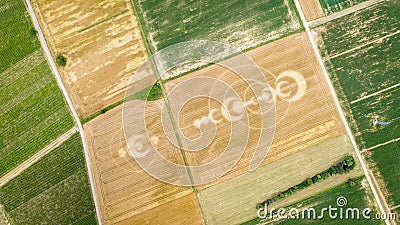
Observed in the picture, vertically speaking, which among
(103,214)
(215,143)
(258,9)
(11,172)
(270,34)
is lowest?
(103,214)

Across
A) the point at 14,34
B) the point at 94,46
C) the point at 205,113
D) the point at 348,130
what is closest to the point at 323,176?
the point at 348,130

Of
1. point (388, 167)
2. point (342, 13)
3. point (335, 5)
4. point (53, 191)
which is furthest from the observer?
point (53, 191)

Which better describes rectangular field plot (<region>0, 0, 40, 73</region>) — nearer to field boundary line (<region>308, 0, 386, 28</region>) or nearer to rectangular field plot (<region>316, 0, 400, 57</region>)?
field boundary line (<region>308, 0, 386, 28</region>)

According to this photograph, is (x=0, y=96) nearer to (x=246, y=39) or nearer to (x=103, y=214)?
(x=103, y=214)

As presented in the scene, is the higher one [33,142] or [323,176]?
[33,142]

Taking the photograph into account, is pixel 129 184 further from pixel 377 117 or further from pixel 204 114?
pixel 377 117

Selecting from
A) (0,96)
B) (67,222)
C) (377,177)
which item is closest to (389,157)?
(377,177)

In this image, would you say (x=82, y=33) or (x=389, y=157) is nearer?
(x=389, y=157)
